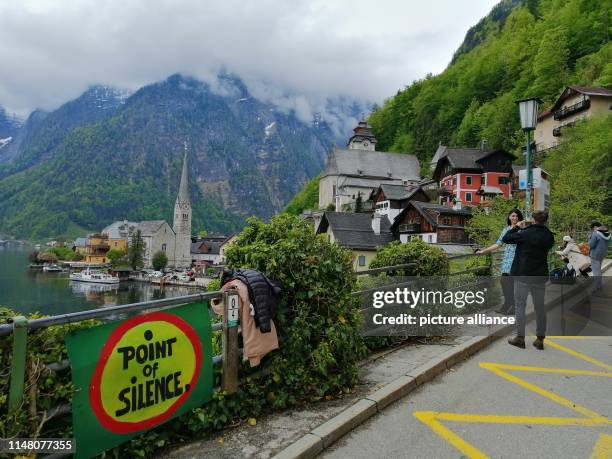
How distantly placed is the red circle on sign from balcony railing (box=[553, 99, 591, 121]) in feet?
216

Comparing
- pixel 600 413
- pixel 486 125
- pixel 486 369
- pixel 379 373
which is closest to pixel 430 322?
pixel 486 369

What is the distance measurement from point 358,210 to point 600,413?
79413mm

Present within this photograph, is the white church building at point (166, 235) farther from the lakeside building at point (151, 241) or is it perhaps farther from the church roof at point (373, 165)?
the church roof at point (373, 165)

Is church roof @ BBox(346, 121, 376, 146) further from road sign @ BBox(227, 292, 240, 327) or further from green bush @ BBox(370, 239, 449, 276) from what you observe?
road sign @ BBox(227, 292, 240, 327)

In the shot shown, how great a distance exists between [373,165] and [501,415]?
356 ft

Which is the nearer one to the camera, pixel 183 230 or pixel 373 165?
pixel 373 165

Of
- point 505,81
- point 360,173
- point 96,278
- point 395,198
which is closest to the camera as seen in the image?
point 395,198

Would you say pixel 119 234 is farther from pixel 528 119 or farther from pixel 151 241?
pixel 528 119

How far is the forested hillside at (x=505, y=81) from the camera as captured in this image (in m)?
74.6

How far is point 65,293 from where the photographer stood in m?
81.8

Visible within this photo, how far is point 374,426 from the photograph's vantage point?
15.6ft

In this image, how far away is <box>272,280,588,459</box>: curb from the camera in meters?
4.11

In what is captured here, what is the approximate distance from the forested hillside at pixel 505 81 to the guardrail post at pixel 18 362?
71833mm

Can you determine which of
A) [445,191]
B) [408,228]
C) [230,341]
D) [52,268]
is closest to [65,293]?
[52,268]
